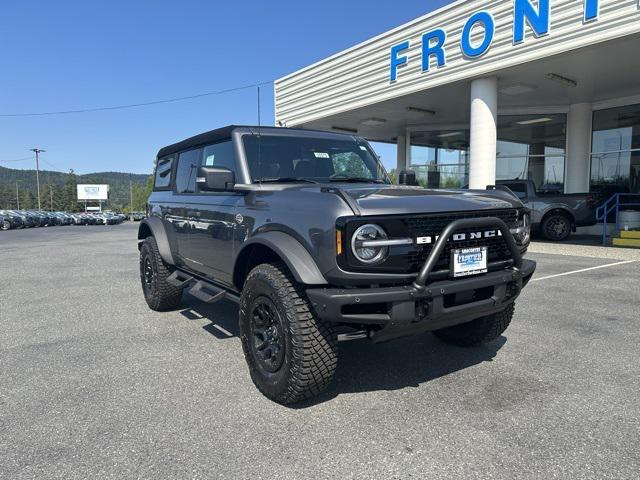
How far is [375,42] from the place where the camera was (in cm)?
1448

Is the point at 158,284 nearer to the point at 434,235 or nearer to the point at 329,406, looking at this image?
the point at 329,406

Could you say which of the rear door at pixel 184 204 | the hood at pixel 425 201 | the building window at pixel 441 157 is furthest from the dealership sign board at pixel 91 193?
the hood at pixel 425 201

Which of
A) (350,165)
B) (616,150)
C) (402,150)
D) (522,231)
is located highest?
(402,150)

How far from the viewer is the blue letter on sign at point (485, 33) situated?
11203mm

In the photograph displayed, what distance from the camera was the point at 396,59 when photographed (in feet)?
45.3

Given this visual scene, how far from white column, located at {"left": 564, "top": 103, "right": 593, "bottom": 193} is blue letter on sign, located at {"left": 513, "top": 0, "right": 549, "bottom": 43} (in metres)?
6.11

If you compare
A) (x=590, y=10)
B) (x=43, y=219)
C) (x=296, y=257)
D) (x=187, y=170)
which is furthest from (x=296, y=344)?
(x=43, y=219)

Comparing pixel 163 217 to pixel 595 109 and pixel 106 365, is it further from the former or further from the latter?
pixel 595 109

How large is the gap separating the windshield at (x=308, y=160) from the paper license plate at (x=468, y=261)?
4.87 feet

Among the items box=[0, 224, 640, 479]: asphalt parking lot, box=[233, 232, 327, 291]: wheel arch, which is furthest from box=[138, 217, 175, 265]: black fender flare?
box=[233, 232, 327, 291]: wheel arch

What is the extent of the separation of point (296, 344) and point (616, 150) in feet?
51.3

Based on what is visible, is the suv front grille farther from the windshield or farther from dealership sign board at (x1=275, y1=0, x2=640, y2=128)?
dealership sign board at (x1=275, y1=0, x2=640, y2=128)

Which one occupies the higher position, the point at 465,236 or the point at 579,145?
the point at 579,145

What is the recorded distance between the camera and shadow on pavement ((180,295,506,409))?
11.0 feet
